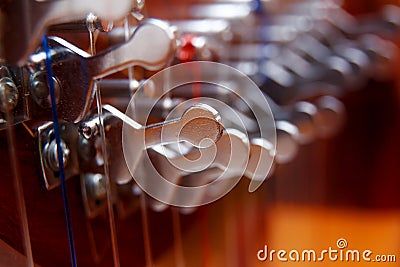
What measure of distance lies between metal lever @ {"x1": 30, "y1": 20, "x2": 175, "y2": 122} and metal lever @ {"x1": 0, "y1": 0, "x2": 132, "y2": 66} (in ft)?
0.06

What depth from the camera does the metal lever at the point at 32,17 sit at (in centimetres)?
30

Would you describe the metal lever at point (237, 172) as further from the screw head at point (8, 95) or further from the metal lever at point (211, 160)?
the screw head at point (8, 95)

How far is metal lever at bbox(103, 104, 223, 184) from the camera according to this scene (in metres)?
0.32

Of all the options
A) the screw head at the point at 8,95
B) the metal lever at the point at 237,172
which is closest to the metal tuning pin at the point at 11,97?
the screw head at the point at 8,95

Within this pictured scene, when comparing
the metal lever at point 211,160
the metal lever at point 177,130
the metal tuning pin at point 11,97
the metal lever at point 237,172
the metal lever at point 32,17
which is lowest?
the metal lever at point 237,172

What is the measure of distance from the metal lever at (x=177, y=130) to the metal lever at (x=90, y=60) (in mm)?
31

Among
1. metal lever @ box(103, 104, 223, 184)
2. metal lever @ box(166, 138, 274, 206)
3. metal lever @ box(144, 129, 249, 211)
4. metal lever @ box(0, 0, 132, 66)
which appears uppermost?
metal lever @ box(0, 0, 132, 66)

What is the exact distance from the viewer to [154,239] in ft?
1.74

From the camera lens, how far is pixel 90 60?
0.33 meters

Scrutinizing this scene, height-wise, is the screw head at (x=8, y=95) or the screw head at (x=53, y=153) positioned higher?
the screw head at (x=8, y=95)

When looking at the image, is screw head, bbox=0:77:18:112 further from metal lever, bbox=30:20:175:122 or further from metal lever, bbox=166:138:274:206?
metal lever, bbox=166:138:274:206

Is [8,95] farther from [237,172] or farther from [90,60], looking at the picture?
[237,172]

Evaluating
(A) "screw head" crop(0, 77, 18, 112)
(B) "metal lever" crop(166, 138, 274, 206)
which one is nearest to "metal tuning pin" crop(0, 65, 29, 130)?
(A) "screw head" crop(0, 77, 18, 112)

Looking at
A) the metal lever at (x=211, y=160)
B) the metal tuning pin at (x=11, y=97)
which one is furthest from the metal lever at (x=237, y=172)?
the metal tuning pin at (x=11, y=97)
